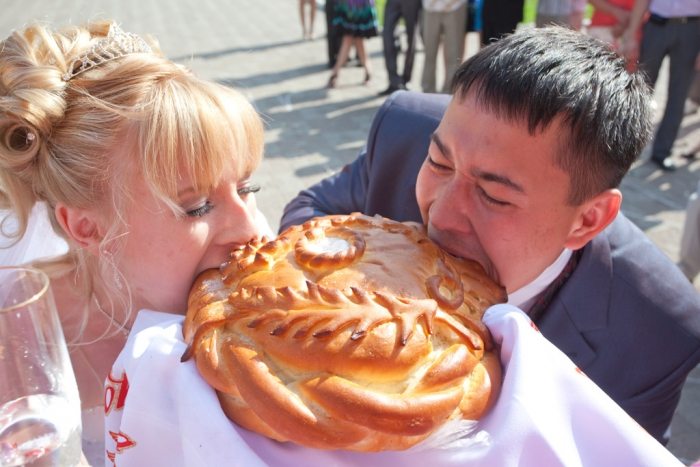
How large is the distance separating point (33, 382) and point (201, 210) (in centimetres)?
58

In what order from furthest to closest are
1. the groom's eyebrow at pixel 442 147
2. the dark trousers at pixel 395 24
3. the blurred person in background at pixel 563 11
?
the dark trousers at pixel 395 24 → the blurred person in background at pixel 563 11 → the groom's eyebrow at pixel 442 147

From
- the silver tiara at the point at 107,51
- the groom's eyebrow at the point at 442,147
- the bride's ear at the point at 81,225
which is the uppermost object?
the silver tiara at the point at 107,51

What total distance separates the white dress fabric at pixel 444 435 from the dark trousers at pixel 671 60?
5.36 meters

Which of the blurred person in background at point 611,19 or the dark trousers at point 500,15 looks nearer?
the blurred person in background at point 611,19

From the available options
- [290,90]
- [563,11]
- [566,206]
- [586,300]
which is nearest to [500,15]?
[563,11]

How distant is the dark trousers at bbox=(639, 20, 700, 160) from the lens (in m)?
5.79

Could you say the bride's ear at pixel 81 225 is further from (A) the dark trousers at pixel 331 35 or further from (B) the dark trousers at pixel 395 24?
(A) the dark trousers at pixel 331 35

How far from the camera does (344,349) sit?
107 centimetres

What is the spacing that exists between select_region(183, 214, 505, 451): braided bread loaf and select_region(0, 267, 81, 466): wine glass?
0.93 feet

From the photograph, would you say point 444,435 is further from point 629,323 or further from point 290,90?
point 290,90

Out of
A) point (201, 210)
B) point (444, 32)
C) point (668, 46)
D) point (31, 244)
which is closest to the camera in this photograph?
point (201, 210)

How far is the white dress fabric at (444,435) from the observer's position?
112 centimetres

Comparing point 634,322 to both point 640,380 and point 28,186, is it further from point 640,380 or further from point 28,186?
point 28,186

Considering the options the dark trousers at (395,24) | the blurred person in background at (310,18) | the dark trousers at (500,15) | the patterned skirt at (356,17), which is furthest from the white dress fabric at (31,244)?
the blurred person in background at (310,18)
